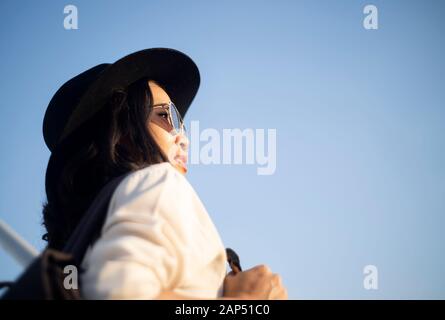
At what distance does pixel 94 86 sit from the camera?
2633 mm

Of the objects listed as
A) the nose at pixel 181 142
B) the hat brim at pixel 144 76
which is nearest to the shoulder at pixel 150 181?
the nose at pixel 181 142

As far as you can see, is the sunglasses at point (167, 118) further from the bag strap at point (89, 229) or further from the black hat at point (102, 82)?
the bag strap at point (89, 229)

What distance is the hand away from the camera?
1880 millimetres

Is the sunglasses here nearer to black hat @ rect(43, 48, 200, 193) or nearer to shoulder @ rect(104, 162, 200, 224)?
black hat @ rect(43, 48, 200, 193)

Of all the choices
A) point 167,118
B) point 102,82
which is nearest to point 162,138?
point 167,118

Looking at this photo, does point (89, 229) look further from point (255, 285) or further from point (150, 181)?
point (255, 285)

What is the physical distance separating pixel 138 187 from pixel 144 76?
4.59 ft

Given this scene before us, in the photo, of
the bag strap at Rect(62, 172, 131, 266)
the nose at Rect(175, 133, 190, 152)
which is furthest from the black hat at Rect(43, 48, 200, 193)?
the bag strap at Rect(62, 172, 131, 266)
